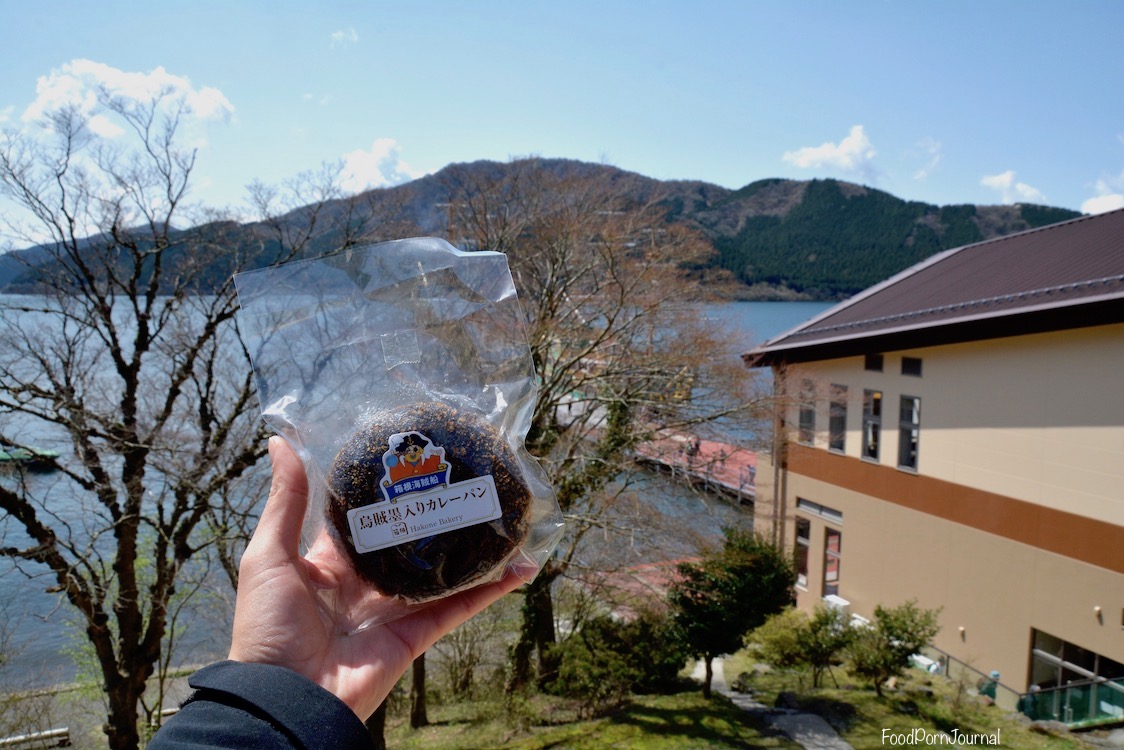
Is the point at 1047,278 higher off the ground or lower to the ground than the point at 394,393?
higher

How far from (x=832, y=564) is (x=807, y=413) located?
14.3 feet

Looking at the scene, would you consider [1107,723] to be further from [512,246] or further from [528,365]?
[528,365]

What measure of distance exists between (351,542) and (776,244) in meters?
37.7

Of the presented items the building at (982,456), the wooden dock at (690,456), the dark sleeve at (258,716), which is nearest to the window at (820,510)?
the building at (982,456)

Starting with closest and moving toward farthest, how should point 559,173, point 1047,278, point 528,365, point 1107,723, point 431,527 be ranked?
point 431,527
point 528,365
point 1107,723
point 1047,278
point 559,173

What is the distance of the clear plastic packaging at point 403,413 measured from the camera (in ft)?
5.53

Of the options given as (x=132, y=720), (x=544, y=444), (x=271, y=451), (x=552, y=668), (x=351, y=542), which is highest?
(x=271, y=451)

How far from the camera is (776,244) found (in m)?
36.9

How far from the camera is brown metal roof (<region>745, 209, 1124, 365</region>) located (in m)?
12.7

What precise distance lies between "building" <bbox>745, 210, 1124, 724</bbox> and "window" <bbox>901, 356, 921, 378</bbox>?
3 cm

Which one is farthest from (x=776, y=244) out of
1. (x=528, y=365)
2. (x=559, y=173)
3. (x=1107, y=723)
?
(x=528, y=365)

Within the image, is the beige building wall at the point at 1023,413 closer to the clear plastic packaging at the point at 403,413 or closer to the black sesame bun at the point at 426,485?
the clear plastic packaging at the point at 403,413

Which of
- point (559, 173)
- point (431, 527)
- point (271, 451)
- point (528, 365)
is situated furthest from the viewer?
point (559, 173)

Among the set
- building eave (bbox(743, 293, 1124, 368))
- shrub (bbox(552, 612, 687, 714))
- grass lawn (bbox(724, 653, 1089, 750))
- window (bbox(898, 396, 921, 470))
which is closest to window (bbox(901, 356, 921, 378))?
building eave (bbox(743, 293, 1124, 368))
